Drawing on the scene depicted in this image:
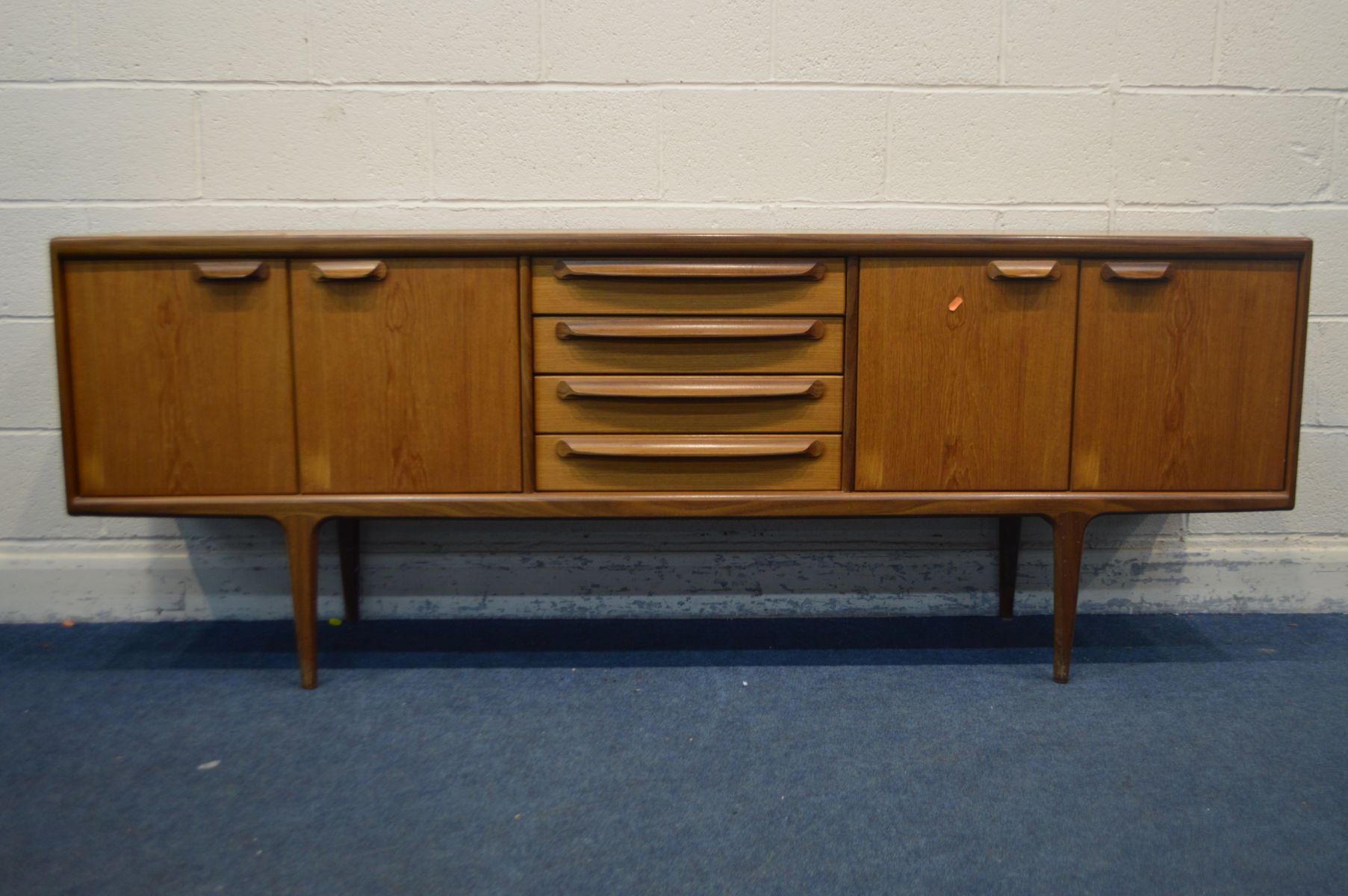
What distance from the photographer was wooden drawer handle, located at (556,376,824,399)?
1638 millimetres

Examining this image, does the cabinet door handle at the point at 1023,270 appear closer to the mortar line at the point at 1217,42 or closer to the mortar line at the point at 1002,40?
the mortar line at the point at 1002,40

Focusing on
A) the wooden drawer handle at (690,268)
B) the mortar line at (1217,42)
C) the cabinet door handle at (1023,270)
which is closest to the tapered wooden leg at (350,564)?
the wooden drawer handle at (690,268)

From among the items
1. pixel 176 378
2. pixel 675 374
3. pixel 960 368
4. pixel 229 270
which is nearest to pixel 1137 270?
pixel 960 368

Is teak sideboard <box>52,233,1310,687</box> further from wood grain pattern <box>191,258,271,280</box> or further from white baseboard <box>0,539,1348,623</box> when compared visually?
white baseboard <box>0,539,1348,623</box>

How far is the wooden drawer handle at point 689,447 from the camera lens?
1.65m

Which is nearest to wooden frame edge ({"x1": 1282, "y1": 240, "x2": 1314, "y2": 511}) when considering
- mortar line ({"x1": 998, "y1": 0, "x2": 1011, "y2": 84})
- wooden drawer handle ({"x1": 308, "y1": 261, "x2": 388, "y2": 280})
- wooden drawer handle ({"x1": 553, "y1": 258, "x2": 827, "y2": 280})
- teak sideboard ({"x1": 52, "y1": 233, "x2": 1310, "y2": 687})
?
teak sideboard ({"x1": 52, "y1": 233, "x2": 1310, "y2": 687})

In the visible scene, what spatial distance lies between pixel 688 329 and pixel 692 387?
0.10 metres

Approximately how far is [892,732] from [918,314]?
68cm

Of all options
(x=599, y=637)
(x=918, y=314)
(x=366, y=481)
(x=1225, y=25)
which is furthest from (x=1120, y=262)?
(x=366, y=481)

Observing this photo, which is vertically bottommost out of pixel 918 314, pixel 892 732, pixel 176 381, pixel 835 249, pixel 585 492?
pixel 892 732

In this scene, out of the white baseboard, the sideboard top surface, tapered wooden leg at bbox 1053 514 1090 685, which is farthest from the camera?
the white baseboard

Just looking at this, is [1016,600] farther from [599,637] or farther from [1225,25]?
[1225,25]

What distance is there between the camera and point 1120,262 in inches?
63.9

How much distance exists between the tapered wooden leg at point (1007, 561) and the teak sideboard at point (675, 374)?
1.21 ft
